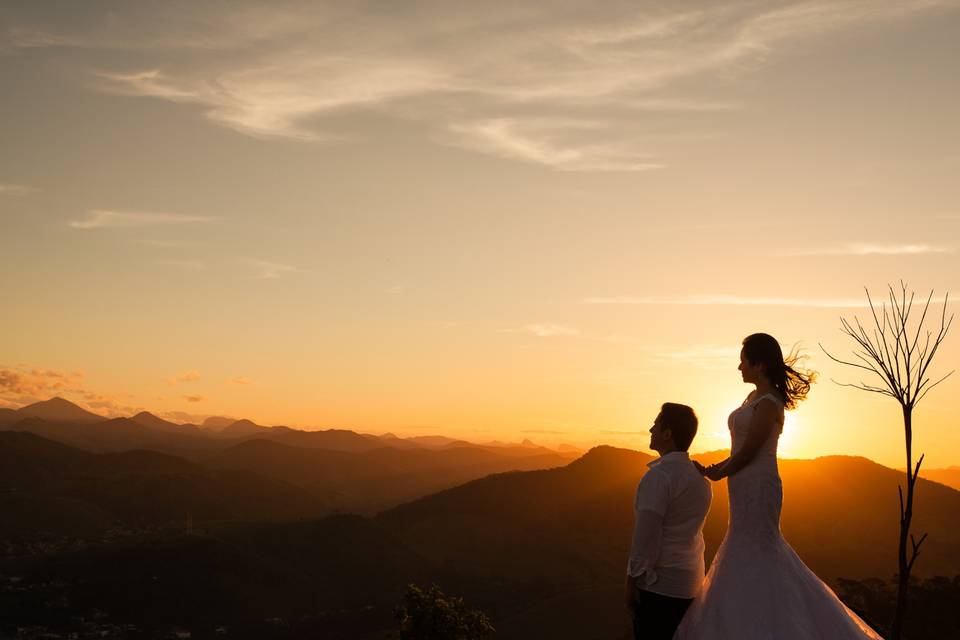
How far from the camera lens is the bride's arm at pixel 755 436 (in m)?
6.24

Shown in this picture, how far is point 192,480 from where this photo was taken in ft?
560

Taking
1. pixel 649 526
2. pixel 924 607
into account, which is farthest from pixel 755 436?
pixel 924 607

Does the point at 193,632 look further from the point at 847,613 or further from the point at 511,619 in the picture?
the point at 847,613

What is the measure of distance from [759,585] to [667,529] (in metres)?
0.79

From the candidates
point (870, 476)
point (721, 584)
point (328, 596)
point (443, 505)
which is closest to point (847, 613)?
point (721, 584)

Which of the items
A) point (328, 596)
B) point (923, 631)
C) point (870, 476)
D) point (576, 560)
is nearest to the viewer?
point (923, 631)

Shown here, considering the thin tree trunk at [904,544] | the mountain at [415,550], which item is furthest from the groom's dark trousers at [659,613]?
the mountain at [415,550]

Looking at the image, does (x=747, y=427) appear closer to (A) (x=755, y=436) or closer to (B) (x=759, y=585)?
(A) (x=755, y=436)

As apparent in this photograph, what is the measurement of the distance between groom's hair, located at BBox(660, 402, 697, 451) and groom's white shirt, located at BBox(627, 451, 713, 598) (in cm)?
8

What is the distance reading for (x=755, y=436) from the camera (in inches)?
247

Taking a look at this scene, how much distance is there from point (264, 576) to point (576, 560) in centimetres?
4015

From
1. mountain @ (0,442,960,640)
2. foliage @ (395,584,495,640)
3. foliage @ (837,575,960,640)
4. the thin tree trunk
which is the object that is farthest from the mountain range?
the thin tree trunk

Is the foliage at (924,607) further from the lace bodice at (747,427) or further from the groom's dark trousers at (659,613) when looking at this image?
the groom's dark trousers at (659,613)

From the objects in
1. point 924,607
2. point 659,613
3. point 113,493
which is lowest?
point 113,493
